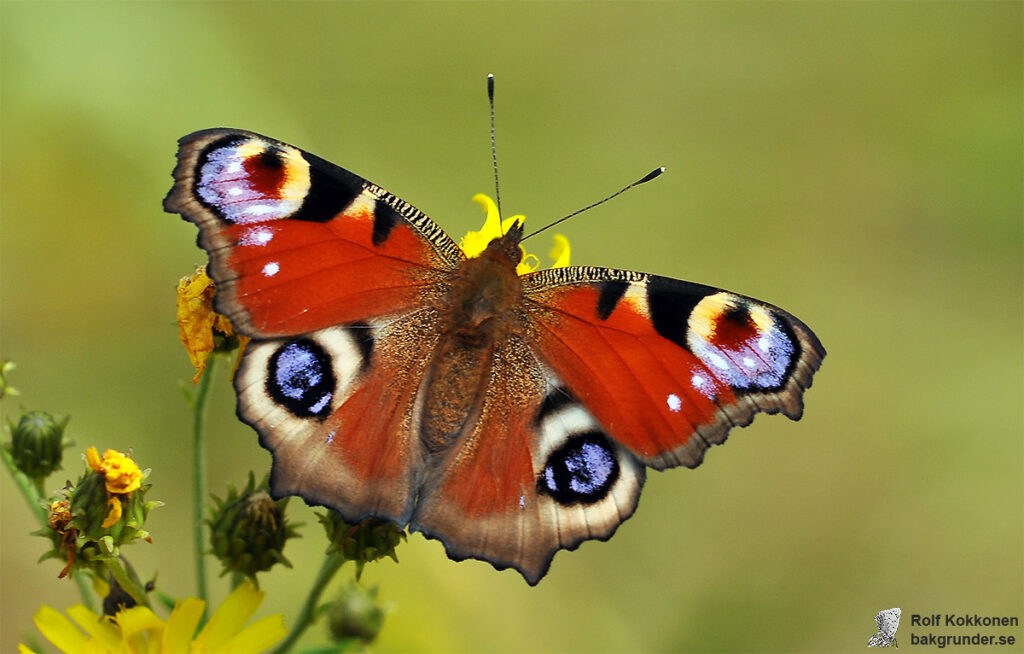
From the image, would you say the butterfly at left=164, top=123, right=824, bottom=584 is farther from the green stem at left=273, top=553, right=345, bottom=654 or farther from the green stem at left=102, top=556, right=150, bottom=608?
the green stem at left=102, top=556, right=150, bottom=608

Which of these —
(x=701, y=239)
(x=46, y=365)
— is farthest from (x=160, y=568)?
(x=701, y=239)

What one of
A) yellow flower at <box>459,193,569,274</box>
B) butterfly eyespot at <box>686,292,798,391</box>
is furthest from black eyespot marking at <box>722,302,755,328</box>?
yellow flower at <box>459,193,569,274</box>

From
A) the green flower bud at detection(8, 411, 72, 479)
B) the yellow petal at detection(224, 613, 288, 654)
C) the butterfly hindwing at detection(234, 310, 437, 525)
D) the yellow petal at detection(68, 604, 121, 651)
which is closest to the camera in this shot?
the butterfly hindwing at detection(234, 310, 437, 525)

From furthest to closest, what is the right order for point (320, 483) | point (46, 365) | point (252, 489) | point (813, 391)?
point (813, 391)
point (46, 365)
point (252, 489)
point (320, 483)

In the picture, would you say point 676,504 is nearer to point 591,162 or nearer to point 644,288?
point 591,162

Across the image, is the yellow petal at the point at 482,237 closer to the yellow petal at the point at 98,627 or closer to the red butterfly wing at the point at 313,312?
the red butterfly wing at the point at 313,312

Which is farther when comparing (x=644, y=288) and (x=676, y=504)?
(x=676, y=504)

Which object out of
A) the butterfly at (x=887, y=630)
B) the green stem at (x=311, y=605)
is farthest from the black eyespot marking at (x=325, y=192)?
the butterfly at (x=887, y=630)
